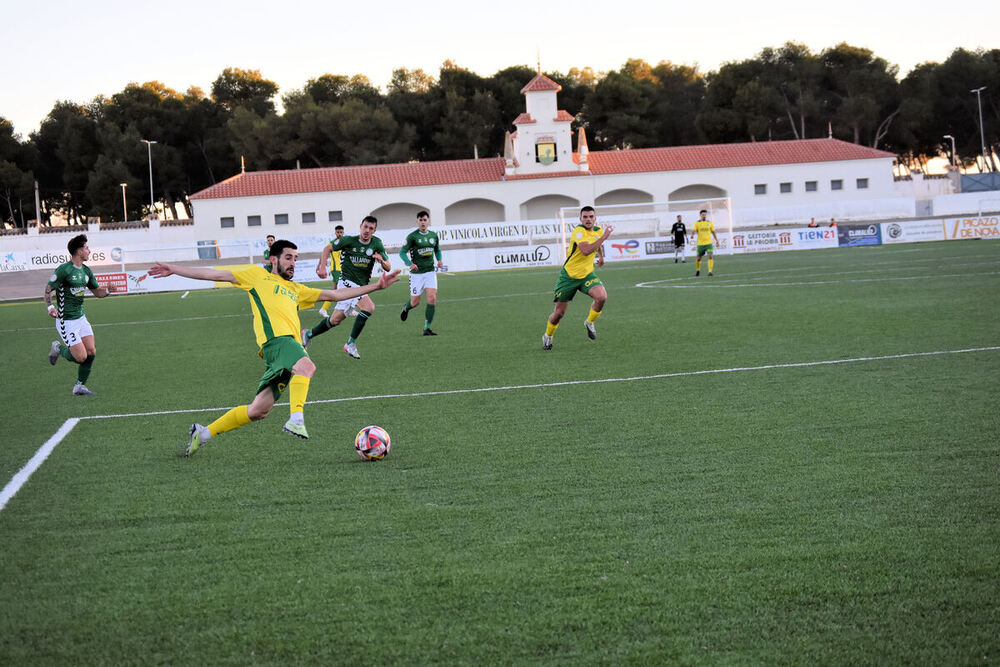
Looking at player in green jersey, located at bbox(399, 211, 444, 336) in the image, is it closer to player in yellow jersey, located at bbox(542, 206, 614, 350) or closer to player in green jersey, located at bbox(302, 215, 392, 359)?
player in green jersey, located at bbox(302, 215, 392, 359)

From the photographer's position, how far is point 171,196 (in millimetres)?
85188

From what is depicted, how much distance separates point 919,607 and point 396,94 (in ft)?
275

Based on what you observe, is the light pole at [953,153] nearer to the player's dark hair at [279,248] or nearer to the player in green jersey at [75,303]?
the player in green jersey at [75,303]

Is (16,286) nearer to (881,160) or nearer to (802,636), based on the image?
(802,636)

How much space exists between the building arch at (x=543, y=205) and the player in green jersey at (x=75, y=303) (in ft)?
175

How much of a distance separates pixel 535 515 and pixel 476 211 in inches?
2375

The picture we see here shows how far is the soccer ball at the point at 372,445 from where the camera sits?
712 cm

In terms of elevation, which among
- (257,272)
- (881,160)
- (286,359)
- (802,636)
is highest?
(881,160)

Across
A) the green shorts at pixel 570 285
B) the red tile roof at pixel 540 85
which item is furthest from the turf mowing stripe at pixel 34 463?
the red tile roof at pixel 540 85

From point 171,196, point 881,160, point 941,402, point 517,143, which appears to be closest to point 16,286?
point 517,143

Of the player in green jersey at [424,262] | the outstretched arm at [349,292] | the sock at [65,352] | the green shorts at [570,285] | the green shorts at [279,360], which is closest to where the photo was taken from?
the green shorts at [279,360]

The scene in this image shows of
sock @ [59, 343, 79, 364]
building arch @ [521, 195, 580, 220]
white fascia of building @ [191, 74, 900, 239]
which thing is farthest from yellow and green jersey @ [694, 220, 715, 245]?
building arch @ [521, 195, 580, 220]

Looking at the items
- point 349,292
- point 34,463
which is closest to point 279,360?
point 349,292

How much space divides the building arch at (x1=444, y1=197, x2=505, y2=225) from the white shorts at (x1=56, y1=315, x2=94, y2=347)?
2107 inches
